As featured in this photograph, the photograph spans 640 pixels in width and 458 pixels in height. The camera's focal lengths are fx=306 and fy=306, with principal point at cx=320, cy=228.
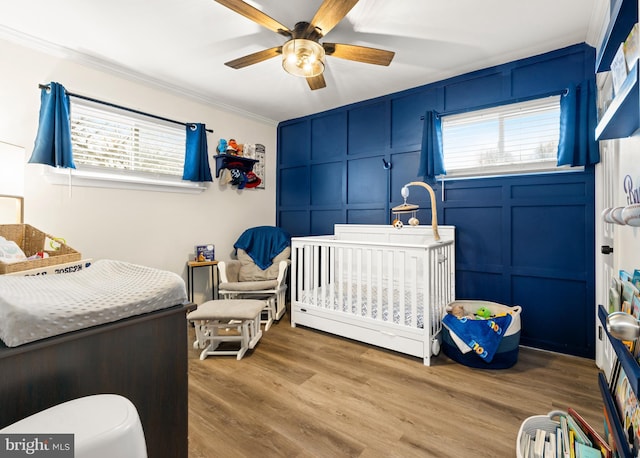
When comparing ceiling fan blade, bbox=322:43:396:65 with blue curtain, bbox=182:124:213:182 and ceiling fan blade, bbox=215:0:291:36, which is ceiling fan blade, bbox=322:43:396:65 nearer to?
ceiling fan blade, bbox=215:0:291:36

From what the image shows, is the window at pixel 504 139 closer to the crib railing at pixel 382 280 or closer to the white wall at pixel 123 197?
the crib railing at pixel 382 280

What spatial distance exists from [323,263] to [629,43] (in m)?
2.30

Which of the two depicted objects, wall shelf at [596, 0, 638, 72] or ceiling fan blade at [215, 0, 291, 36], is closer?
wall shelf at [596, 0, 638, 72]

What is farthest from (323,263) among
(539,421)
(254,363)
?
(539,421)

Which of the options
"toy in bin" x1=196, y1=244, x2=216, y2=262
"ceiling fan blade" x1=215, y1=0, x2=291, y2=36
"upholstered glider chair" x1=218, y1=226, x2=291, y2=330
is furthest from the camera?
"toy in bin" x1=196, y1=244, x2=216, y2=262

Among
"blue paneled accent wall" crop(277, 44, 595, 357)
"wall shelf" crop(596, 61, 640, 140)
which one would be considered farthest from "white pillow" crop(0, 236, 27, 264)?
"blue paneled accent wall" crop(277, 44, 595, 357)

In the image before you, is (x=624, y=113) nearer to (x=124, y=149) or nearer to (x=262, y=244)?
(x=262, y=244)

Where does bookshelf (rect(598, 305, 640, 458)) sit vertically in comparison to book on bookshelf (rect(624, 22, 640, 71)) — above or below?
below

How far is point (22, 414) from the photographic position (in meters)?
0.63

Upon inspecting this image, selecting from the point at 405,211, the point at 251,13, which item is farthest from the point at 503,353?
the point at 251,13

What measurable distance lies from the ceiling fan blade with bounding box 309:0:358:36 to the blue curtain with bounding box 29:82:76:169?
203cm

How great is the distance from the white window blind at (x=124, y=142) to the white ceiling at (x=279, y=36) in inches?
16.0

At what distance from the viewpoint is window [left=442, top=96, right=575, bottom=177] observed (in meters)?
2.49

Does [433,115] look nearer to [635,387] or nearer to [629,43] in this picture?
[629,43]
